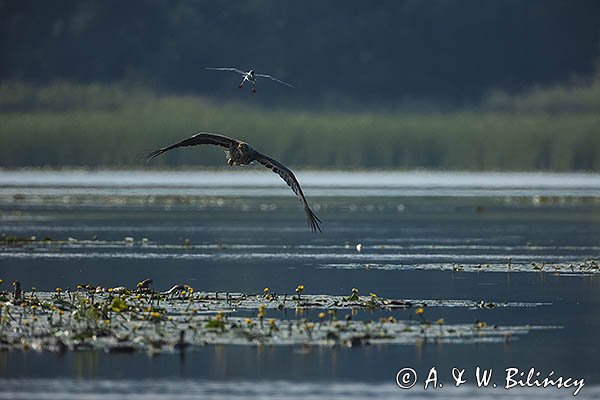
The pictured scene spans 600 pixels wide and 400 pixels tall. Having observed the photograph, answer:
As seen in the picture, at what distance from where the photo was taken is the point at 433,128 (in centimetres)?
11606

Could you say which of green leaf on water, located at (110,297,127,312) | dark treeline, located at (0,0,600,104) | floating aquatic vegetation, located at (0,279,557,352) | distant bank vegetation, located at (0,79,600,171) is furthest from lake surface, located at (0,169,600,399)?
dark treeline, located at (0,0,600,104)

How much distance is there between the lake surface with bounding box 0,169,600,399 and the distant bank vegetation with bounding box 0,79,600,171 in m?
25.4

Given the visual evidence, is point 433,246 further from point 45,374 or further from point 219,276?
point 45,374

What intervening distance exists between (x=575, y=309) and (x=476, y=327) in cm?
343

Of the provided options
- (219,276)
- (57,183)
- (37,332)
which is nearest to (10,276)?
(219,276)

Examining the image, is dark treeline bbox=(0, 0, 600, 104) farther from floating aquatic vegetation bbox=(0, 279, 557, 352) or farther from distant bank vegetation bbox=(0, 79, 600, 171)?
floating aquatic vegetation bbox=(0, 279, 557, 352)

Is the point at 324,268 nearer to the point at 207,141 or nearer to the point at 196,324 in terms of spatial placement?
the point at 207,141

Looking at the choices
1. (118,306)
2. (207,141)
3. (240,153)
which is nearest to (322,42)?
(240,153)

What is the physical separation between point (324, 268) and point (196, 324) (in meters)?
11.2

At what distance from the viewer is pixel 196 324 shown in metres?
24.4

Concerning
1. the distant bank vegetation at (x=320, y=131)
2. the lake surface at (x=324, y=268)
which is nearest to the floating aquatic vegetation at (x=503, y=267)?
the lake surface at (x=324, y=268)

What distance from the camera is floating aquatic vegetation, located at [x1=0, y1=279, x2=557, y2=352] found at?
75.6ft

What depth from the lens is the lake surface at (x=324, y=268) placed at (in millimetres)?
21047

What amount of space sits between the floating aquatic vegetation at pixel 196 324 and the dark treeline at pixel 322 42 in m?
100
